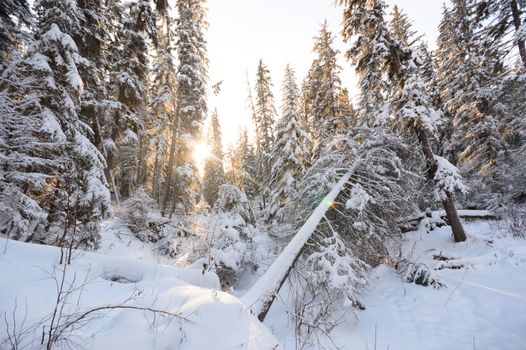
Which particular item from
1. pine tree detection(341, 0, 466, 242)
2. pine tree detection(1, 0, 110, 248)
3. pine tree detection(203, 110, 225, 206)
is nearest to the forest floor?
pine tree detection(1, 0, 110, 248)

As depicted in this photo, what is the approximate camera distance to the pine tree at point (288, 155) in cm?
1533

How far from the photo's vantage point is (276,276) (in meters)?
5.90

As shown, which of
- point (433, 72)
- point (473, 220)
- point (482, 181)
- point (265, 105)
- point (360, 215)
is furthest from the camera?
point (265, 105)

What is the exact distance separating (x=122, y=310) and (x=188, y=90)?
1686 cm

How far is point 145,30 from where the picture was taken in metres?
14.3

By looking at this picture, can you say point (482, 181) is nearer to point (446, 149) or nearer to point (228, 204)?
point (446, 149)

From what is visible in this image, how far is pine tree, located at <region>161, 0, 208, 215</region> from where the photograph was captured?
57.2ft

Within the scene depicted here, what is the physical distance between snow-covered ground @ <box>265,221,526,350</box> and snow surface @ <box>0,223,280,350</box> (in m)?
2.30

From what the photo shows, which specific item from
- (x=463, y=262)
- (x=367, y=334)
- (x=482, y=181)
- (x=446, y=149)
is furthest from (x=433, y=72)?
(x=367, y=334)

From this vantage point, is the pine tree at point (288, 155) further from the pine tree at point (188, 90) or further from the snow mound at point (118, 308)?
the snow mound at point (118, 308)

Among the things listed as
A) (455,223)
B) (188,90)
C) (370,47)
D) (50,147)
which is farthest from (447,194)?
(188,90)

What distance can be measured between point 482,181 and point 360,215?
15.3 metres

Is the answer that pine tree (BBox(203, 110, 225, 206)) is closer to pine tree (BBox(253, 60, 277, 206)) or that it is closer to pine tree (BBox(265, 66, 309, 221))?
pine tree (BBox(253, 60, 277, 206))

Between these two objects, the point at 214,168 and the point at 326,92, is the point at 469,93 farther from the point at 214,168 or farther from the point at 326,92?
the point at 214,168
